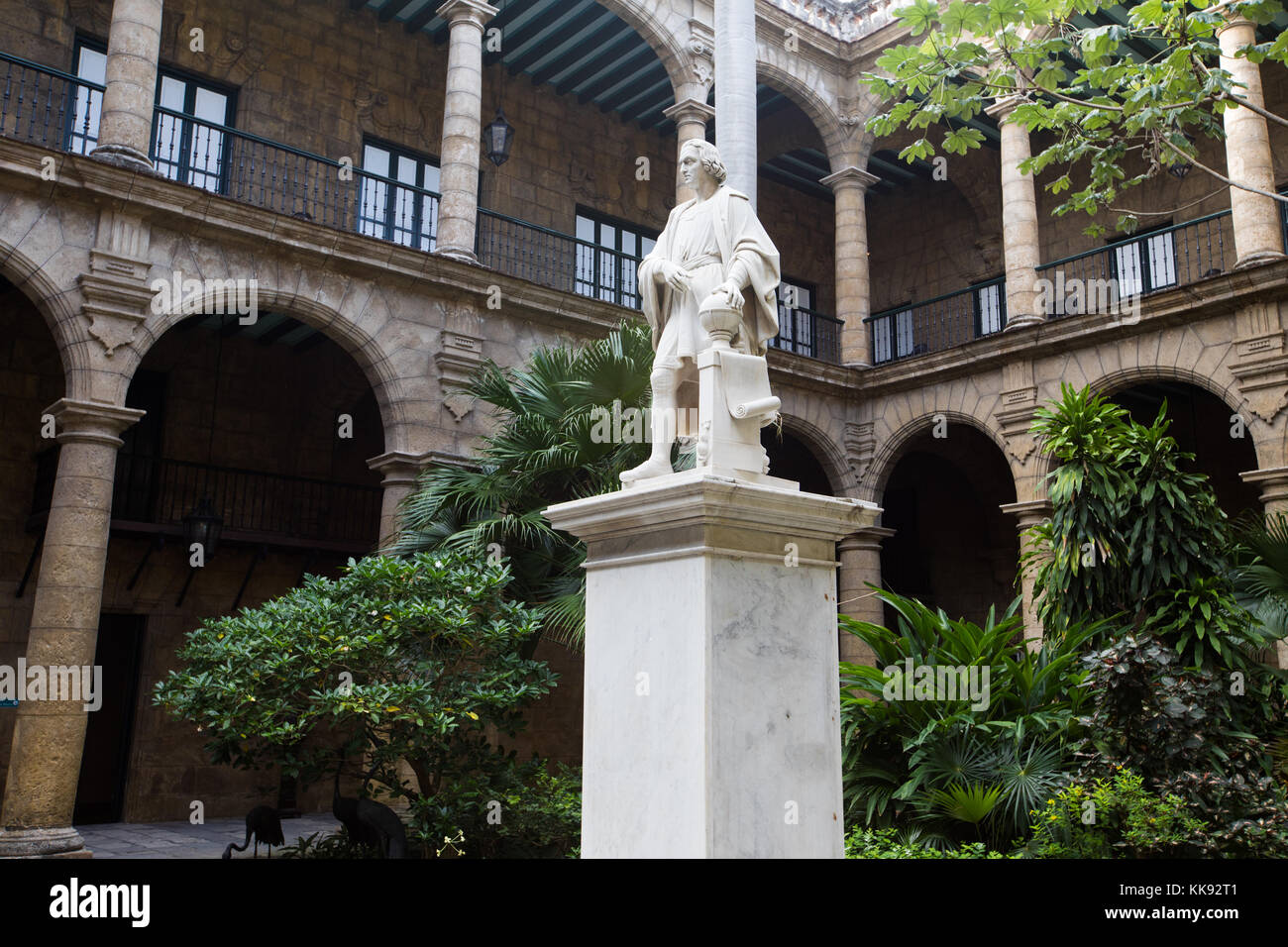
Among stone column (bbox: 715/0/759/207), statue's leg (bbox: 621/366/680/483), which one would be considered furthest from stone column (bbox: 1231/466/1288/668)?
statue's leg (bbox: 621/366/680/483)

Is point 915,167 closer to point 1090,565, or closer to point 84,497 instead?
point 1090,565

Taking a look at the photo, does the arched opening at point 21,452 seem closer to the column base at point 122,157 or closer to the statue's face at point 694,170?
the column base at point 122,157

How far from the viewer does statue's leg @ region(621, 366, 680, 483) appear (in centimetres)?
442

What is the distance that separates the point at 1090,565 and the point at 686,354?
4820mm

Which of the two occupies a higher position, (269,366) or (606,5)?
(606,5)

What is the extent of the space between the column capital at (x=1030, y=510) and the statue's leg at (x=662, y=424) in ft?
34.4

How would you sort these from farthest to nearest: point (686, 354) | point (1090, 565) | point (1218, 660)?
point (1090, 565) < point (1218, 660) < point (686, 354)

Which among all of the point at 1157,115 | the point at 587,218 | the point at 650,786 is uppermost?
the point at 587,218

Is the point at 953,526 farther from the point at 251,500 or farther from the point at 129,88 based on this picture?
the point at 129,88

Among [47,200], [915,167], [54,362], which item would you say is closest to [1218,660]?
[47,200]

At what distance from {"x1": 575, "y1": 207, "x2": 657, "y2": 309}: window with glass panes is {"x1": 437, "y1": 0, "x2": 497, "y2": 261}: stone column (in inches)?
127

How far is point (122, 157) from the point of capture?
1045 cm

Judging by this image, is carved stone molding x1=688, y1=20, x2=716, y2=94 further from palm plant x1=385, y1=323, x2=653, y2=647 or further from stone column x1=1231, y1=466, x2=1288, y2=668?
stone column x1=1231, y1=466, x2=1288, y2=668

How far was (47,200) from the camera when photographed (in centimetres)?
1015
